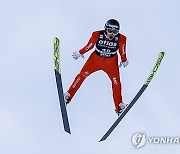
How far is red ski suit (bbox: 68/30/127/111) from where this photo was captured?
49.4ft

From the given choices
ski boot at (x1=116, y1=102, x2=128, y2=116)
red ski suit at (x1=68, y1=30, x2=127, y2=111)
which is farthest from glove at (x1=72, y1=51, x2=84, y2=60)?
ski boot at (x1=116, y1=102, x2=128, y2=116)

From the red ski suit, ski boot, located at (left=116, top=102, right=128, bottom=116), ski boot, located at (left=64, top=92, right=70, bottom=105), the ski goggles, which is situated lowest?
ski boot, located at (left=116, top=102, right=128, bottom=116)

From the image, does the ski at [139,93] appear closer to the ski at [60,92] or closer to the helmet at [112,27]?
the ski at [60,92]

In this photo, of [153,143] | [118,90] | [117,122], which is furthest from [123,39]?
A: [153,143]

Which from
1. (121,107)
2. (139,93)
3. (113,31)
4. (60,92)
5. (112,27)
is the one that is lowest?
(121,107)

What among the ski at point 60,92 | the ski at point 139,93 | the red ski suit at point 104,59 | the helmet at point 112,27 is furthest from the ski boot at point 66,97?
the helmet at point 112,27

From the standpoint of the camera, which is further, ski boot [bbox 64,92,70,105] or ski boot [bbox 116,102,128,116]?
ski boot [bbox 116,102,128,116]

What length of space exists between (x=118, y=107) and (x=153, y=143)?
278cm

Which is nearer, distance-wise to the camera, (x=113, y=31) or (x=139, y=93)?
(x=113, y=31)

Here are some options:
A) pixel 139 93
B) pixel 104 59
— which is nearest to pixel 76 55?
pixel 104 59

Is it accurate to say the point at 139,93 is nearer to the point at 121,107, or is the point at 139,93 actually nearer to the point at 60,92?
the point at 121,107

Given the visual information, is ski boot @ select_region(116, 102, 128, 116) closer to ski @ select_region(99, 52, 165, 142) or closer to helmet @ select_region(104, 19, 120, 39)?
ski @ select_region(99, 52, 165, 142)

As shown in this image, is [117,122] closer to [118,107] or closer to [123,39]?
[118,107]

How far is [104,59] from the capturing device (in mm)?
15273
